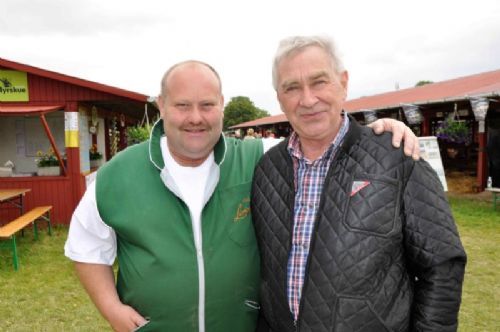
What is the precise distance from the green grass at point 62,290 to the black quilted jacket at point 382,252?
124 inches

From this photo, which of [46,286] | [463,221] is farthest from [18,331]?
[463,221]

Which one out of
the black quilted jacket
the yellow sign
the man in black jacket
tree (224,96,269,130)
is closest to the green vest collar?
the man in black jacket

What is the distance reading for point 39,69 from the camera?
9141 millimetres

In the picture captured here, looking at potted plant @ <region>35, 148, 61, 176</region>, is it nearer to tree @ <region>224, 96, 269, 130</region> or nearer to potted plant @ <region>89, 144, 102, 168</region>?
potted plant @ <region>89, 144, 102, 168</region>

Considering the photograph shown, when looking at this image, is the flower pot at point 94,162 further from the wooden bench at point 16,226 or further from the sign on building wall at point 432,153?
the sign on building wall at point 432,153

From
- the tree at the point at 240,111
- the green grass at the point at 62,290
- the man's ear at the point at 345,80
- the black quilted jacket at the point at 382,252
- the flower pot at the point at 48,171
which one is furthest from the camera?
the tree at the point at 240,111

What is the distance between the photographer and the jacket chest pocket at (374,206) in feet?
5.52

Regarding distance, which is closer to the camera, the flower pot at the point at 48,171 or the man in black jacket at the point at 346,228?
the man in black jacket at the point at 346,228

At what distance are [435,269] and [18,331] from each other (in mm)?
4617

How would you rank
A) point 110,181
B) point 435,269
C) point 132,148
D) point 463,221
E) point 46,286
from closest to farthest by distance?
point 435,269, point 110,181, point 132,148, point 46,286, point 463,221

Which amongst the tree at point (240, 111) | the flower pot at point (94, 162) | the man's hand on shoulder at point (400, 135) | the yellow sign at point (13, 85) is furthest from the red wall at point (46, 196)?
the tree at point (240, 111)

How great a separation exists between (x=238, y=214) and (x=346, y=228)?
0.63m

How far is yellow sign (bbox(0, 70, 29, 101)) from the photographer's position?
30.5 feet

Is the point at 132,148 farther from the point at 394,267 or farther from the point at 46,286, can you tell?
the point at 46,286
